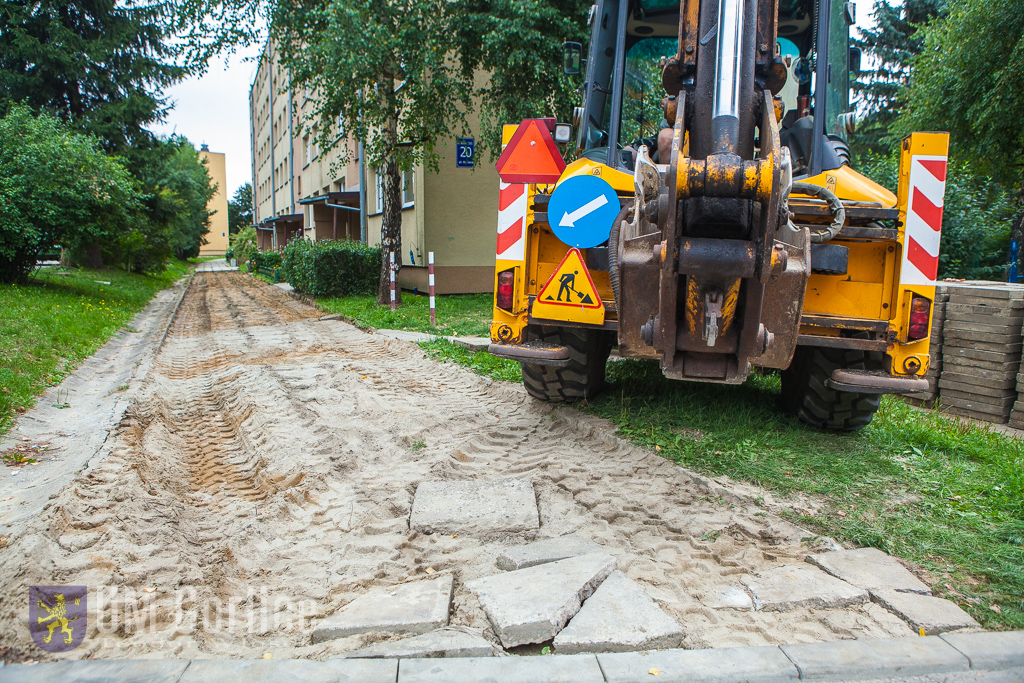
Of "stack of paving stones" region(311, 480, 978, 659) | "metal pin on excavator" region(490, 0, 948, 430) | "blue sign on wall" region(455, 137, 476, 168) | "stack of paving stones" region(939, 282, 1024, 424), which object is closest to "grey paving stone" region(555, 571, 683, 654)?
"stack of paving stones" region(311, 480, 978, 659)

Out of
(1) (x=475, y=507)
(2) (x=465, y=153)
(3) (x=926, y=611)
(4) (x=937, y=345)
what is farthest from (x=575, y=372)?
(2) (x=465, y=153)

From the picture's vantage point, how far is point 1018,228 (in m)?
13.1

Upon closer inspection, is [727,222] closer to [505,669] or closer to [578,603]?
[578,603]

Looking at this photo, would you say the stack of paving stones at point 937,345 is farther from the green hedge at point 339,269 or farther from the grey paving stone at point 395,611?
the green hedge at point 339,269

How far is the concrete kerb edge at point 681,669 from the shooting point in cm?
221

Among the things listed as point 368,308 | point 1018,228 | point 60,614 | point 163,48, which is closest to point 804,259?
point 60,614

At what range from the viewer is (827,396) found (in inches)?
177

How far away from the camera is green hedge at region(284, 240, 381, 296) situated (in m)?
16.6

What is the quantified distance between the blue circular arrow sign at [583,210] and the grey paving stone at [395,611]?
2139 mm

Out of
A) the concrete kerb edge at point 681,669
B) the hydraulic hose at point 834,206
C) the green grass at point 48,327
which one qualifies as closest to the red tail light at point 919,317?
the hydraulic hose at point 834,206

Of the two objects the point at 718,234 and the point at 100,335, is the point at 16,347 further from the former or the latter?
the point at 718,234

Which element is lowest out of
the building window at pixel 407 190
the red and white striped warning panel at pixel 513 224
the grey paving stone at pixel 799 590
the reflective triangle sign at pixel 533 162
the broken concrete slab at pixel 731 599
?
the broken concrete slab at pixel 731 599

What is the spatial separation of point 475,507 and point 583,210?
182 centimetres

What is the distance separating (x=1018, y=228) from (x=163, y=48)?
979 inches
